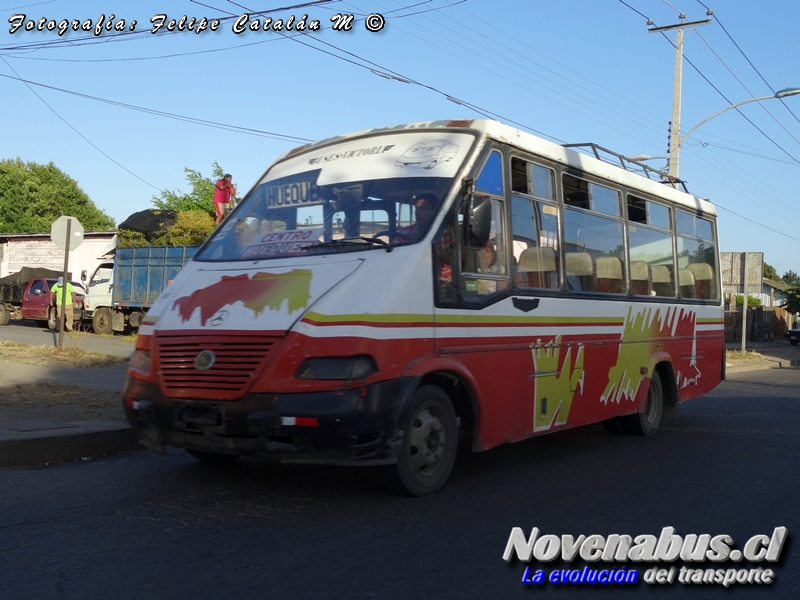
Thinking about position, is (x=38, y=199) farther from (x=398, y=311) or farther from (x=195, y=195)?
(x=398, y=311)

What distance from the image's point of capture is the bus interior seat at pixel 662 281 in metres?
9.72

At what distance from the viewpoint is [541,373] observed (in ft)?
23.9

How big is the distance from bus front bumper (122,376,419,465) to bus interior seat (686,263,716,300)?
6322 millimetres

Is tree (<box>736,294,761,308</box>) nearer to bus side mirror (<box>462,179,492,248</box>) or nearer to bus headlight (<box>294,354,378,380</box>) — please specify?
bus side mirror (<box>462,179,492,248</box>)

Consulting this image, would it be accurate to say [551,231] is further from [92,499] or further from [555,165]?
[92,499]

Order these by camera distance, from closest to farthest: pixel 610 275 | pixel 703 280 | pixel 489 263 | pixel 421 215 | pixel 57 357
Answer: pixel 421 215 → pixel 489 263 → pixel 610 275 → pixel 703 280 → pixel 57 357

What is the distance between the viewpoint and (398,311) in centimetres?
569

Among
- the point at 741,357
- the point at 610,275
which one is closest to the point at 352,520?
the point at 610,275

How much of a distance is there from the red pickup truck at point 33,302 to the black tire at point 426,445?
20.8m

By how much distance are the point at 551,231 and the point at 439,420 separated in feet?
7.79

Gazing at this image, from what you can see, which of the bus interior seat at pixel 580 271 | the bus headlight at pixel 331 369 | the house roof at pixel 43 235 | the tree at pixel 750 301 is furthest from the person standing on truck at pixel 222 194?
the tree at pixel 750 301

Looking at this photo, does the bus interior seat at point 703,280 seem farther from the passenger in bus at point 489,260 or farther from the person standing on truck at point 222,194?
the person standing on truck at point 222,194

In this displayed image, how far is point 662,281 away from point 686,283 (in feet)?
2.65

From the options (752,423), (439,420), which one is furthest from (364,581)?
(752,423)
